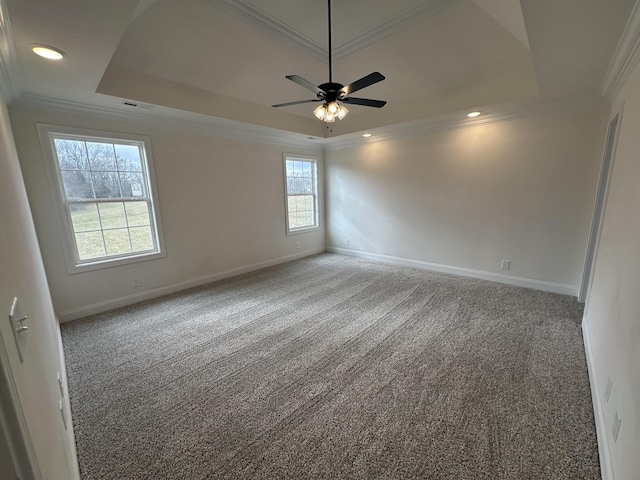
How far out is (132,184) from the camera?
3.48 metres

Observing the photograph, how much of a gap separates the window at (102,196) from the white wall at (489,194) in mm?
3619

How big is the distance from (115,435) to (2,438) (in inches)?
58.1

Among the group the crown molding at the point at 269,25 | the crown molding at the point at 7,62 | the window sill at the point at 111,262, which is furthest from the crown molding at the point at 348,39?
the window sill at the point at 111,262

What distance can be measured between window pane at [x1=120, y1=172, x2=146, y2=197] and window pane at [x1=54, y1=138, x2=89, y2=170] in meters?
0.37

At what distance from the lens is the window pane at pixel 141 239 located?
3.57 metres

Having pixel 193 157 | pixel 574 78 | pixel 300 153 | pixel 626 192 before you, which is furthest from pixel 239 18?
pixel 626 192

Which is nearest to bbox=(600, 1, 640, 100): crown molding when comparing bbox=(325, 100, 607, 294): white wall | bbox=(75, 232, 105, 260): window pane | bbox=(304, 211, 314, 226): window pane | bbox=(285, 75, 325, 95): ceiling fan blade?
bbox=(325, 100, 607, 294): white wall

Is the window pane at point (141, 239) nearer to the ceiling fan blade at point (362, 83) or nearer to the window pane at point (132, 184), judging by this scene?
the window pane at point (132, 184)

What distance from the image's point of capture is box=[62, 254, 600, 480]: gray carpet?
1476 millimetres

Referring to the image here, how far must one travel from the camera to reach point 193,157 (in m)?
3.93

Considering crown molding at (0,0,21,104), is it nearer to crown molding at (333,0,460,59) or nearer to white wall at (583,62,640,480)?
crown molding at (333,0,460,59)

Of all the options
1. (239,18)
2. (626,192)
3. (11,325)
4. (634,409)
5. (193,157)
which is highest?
(239,18)

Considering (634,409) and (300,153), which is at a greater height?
(300,153)

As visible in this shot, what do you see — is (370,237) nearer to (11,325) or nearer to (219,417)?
(219,417)
